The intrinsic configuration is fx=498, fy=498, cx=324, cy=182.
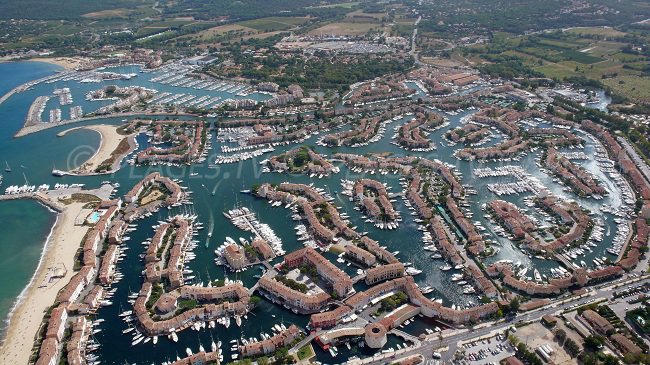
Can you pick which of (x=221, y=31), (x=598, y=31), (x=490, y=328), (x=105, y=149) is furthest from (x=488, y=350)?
(x=221, y=31)

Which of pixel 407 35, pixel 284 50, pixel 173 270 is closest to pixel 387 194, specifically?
pixel 173 270

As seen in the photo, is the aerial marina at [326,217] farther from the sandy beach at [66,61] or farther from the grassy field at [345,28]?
the grassy field at [345,28]

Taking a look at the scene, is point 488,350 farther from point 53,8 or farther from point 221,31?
point 53,8

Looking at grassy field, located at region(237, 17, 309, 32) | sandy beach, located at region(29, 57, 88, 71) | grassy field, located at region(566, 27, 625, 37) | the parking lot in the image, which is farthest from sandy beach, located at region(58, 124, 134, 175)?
grassy field, located at region(566, 27, 625, 37)

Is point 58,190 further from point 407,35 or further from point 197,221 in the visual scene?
point 407,35

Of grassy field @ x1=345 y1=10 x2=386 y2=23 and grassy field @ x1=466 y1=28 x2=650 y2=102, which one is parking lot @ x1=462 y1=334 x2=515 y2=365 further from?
grassy field @ x1=345 y1=10 x2=386 y2=23

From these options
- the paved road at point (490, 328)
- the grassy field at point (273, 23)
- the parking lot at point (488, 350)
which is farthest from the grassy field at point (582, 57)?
the parking lot at point (488, 350)
